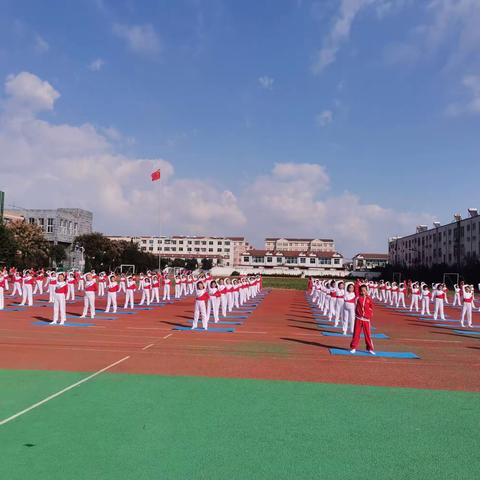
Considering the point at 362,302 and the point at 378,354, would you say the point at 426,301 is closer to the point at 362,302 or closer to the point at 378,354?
the point at 378,354

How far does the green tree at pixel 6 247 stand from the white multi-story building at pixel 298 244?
401 feet

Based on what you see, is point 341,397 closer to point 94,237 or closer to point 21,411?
point 21,411

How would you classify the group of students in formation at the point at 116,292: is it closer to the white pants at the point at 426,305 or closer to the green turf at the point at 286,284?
the white pants at the point at 426,305

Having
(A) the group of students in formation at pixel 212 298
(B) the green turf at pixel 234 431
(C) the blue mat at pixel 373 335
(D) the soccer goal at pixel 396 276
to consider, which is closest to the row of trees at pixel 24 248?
(A) the group of students in formation at pixel 212 298

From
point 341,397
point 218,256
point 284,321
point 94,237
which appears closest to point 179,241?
point 218,256

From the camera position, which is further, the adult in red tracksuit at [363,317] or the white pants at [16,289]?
the white pants at [16,289]

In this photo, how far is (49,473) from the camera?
528 cm

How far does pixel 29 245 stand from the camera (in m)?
61.4

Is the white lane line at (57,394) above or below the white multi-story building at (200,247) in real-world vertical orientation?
below

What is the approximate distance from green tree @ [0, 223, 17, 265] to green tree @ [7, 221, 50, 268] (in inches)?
98.1

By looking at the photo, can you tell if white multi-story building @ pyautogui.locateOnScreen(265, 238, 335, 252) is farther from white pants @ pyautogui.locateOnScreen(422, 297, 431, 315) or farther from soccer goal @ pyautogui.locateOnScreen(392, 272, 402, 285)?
white pants @ pyautogui.locateOnScreen(422, 297, 431, 315)

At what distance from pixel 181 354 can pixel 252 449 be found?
22.6 ft

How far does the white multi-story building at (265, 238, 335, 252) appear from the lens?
17075 centimetres

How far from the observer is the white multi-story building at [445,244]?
77.1 m
